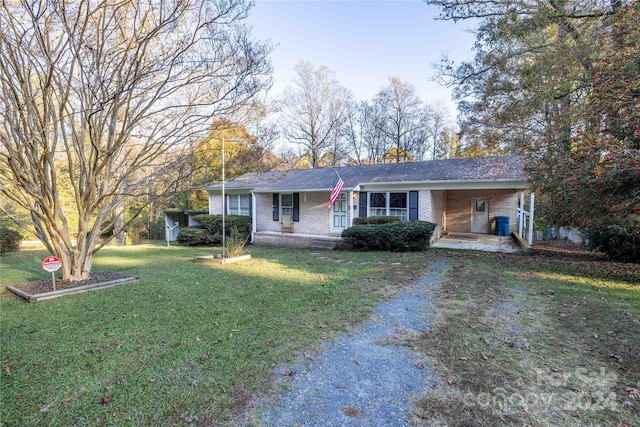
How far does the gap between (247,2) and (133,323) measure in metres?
5.76

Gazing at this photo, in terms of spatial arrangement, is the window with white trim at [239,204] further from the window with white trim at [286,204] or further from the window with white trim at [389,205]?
the window with white trim at [389,205]

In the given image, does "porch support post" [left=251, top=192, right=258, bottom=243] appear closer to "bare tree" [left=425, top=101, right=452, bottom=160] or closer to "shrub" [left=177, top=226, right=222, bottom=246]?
"shrub" [left=177, top=226, right=222, bottom=246]

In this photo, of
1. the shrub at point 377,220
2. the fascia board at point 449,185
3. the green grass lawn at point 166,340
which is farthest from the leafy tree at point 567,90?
the shrub at point 377,220

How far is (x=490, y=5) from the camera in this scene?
33.3 ft

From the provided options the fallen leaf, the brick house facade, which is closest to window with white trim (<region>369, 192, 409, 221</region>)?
the brick house facade

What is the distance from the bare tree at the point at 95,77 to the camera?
511 cm

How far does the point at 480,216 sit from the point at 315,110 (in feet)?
60.8

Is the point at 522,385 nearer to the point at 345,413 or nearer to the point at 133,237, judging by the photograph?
the point at 345,413

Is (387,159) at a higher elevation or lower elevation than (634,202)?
higher

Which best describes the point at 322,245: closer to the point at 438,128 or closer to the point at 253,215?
the point at 253,215

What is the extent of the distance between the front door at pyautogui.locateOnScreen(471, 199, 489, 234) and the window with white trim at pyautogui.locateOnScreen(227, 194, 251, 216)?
1219cm

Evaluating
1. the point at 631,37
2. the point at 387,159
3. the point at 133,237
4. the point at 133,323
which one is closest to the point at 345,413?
the point at 133,323

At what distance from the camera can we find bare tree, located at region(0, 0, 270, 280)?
5.11 meters

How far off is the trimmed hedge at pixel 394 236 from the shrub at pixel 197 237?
7.15 m
